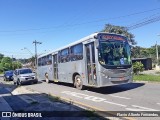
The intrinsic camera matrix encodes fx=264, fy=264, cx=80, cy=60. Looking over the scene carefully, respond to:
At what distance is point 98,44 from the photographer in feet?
47.1

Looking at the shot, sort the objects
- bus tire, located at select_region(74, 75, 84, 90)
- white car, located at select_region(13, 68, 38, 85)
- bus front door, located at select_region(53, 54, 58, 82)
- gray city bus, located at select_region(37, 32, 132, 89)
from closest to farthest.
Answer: gray city bus, located at select_region(37, 32, 132, 89), bus tire, located at select_region(74, 75, 84, 90), bus front door, located at select_region(53, 54, 58, 82), white car, located at select_region(13, 68, 38, 85)

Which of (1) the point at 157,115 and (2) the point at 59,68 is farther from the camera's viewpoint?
(2) the point at 59,68

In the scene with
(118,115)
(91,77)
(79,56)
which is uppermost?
(79,56)

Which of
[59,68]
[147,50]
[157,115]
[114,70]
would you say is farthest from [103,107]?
[147,50]

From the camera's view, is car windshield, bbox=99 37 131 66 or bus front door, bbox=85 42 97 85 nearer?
Answer: car windshield, bbox=99 37 131 66

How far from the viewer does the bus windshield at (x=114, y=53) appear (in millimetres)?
14359

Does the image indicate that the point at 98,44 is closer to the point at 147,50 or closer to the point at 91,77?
the point at 91,77

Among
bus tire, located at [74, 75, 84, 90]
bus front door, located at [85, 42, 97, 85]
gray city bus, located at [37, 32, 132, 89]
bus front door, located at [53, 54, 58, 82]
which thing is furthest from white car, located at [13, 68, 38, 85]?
bus front door, located at [85, 42, 97, 85]

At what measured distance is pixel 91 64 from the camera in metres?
15.2

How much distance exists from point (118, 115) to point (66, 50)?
38.5 ft

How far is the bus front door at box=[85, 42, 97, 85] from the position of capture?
14883mm

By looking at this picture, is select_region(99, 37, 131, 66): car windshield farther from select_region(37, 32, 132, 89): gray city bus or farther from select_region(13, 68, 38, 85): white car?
select_region(13, 68, 38, 85): white car

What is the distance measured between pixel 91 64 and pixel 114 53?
1492 mm

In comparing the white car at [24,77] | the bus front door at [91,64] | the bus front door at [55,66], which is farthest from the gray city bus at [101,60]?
the white car at [24,77]
